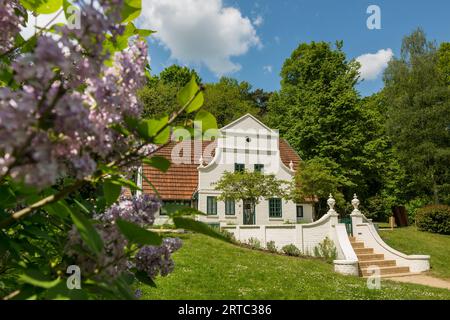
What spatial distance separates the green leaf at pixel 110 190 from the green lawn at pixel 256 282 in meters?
7.91

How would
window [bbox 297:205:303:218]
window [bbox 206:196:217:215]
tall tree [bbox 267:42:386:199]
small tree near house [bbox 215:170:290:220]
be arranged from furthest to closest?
tall tree [bbox 267:42:386:199] → window [bbox 297:205:303:218] → window [bbox 206:196:217:215] → small tree near house [bbox 215:170:290:220]

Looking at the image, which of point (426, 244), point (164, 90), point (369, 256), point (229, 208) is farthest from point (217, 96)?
point (369, 256)

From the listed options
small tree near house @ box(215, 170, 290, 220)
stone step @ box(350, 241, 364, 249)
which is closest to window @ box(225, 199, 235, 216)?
small tree near house @ box(215, 170, 290, 220)

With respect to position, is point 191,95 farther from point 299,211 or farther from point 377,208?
point 377,208

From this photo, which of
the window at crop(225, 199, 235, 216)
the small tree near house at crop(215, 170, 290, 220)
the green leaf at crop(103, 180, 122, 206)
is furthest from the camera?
the window at crop(225, 199, 235, 216)

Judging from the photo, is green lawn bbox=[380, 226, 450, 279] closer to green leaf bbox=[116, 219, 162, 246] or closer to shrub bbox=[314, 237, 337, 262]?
shrub bbox=[314, 237, 337, 262]

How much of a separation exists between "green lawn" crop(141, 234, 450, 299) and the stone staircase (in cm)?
190

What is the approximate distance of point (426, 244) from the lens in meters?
23.3

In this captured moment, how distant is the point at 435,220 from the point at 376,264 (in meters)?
10.7

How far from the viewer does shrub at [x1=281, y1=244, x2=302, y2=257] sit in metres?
19.8

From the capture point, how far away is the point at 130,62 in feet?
3.76

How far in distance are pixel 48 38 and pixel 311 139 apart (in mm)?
40542

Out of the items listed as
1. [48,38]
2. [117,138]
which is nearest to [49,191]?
[117,138]

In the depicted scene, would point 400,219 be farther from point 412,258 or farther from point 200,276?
point 200,276
